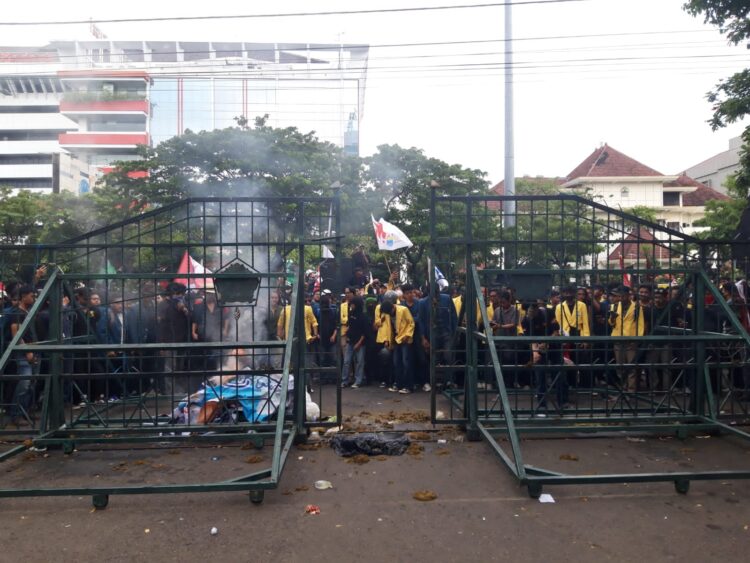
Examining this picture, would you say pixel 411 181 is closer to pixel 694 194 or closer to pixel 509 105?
pixel 509 105

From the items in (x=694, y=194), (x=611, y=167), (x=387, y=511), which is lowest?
(x=387, y=511)

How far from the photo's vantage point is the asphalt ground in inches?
172

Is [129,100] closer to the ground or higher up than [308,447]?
higher up

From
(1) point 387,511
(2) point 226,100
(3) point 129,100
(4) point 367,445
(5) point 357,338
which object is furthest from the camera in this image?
(2) point 226,100

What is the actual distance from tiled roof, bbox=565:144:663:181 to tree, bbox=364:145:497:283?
25.9 m

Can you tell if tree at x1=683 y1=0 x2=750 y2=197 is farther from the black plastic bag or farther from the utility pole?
the black plastic bag

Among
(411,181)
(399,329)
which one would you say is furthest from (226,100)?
(399,329)

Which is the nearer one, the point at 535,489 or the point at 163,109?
the point at 535,489

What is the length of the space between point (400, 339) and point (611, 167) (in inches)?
1683

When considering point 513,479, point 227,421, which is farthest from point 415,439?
point 227,421

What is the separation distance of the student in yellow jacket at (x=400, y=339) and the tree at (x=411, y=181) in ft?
45.1

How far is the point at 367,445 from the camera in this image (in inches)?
263

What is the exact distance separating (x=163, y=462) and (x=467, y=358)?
12.0 feet

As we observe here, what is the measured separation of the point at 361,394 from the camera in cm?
1041
